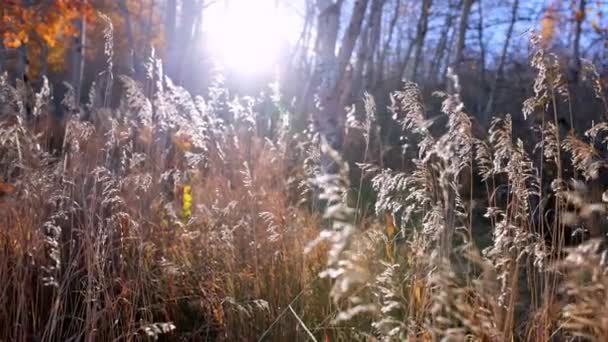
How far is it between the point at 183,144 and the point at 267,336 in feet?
12.8

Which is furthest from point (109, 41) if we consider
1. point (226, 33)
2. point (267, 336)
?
point (226, 33)

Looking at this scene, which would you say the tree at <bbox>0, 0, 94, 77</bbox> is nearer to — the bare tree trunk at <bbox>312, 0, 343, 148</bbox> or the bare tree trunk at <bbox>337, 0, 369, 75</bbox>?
the bare tree trunk at <bbox>312, 0, 343, 148</bbox>

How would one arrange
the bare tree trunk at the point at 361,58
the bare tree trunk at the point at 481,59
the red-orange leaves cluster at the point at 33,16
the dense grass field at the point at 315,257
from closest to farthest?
the dense grass field at the point at 315,257, the red-orange leaves cluster at the point at 33,16, the bare tree trunk at the point at 361,58, the bare tree trunk at the point at 481,59

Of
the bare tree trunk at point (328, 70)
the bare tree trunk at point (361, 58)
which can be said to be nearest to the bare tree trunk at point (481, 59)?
the bare tree trunk at point (361, 58)

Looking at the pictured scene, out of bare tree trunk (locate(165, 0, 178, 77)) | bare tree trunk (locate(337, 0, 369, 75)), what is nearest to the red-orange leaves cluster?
bare tree trunk (locate(165, 0, 178, 77))

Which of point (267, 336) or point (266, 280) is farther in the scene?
point (266, 280)

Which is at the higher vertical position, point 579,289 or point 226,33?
point 226,33

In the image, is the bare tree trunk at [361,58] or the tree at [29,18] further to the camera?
the bare tree trunk at [361,58]

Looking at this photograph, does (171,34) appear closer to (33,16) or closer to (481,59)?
(33,16)

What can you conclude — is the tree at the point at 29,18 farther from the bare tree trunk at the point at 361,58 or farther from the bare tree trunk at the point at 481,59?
the bare tree trunk at the point at 481,59

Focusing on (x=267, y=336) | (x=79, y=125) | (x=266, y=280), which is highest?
(x=79, y=125)

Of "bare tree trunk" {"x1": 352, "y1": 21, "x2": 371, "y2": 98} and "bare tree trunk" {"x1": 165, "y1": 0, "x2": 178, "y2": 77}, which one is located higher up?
"bare tree trunk" {"x1": 352, "y1": 21, "x2": 371, "y2": 98}

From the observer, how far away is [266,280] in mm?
2867

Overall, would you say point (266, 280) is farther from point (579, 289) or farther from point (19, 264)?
point (579, 289)
